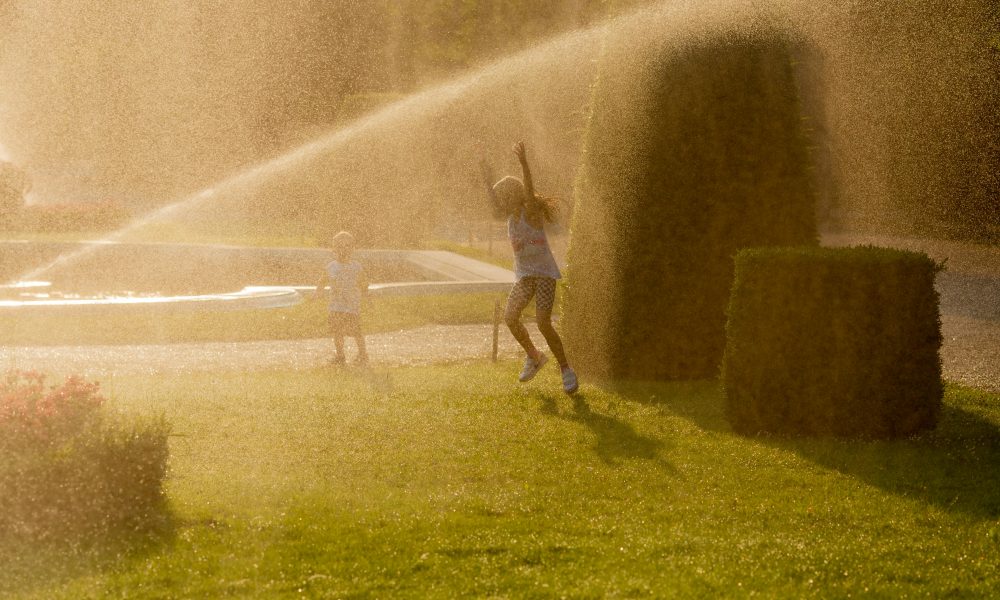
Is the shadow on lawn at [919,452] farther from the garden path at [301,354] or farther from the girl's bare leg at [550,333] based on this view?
the garden path at [301,354]

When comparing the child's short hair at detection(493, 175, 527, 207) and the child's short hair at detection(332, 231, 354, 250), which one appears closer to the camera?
the child's short hair at detection(493, 175, 527, 207)

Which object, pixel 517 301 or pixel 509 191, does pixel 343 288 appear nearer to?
pixel 517 301

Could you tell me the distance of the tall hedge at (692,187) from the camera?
1014 centimetres

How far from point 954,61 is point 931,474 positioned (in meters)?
28.3

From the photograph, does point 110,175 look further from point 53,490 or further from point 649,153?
point 53,490

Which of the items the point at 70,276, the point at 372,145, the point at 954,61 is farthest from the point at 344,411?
the point at 954,61

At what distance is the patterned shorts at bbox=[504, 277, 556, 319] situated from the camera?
9680 millimetres

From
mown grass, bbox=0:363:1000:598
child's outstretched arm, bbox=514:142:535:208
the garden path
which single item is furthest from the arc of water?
mown grass, bbox=0:363:1000:598

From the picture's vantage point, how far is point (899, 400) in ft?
27.0

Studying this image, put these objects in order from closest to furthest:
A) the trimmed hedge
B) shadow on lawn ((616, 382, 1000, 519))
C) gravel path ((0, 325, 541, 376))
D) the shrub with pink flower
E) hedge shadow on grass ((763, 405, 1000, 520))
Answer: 1. the shrub with pink flower
2. hedge shadow on grass ((763, 405, 1000, 520))
3. shadow on lawn ((616, 382, 1000, 519))
4. the trimmed hedge
5. gravel path ((0, 325, 541, 376))

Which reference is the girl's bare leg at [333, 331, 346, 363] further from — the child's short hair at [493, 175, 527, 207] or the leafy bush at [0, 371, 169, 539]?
the leafy bush at [0, 371, 169, 539]

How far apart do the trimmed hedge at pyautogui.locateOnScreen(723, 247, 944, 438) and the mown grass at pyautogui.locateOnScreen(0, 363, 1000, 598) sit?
25cm

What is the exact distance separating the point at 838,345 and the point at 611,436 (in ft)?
5.99

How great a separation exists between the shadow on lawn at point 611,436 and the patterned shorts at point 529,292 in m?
0.83
